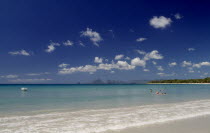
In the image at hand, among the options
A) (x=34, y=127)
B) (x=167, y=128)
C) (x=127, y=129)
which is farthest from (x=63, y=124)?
(x=167, y=128)

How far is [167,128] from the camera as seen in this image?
27.0 ft

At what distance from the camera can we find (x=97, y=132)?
7707 mm

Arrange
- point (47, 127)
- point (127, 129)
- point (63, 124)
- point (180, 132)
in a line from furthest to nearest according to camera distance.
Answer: point (63, 124), point (47, 127), point (127, 129), point (180, 132)

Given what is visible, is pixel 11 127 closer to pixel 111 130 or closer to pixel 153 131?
pixel 111 130

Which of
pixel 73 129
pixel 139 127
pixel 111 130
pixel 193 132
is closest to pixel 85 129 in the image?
pixel 73 129

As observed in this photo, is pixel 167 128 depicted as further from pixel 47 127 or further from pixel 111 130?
pixel 47 127

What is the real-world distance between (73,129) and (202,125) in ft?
21.2

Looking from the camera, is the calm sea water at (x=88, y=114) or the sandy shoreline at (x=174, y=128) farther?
the calm sea water at (x=88, y=114)

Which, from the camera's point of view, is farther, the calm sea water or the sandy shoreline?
the calm sea water

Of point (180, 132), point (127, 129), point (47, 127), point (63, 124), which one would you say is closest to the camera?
point (180, 132)

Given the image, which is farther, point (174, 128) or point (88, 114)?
point (88, 114)

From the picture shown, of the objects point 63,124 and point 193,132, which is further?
point 63,124

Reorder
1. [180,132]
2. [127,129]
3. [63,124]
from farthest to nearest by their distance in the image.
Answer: [63,124]
[127,129]
[180,132]

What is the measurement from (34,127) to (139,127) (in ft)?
17.1
